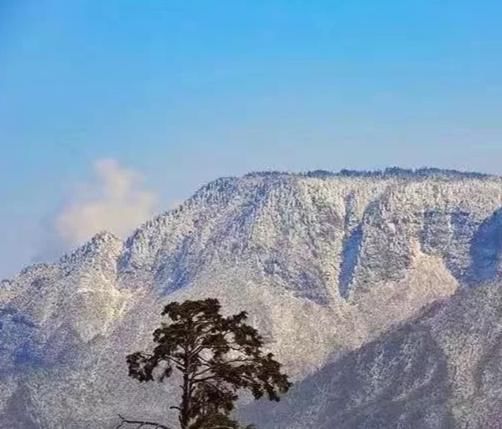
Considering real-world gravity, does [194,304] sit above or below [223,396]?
above

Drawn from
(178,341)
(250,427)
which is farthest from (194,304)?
(250,427)

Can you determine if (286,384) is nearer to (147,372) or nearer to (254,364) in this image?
(254,364)

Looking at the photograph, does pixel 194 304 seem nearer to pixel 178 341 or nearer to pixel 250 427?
pixel 178 341

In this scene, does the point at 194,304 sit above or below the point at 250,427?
above

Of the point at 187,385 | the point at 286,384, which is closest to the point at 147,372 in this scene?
the point at 187,385
